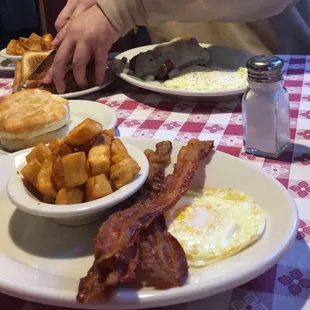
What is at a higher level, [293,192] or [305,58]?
[293,192]

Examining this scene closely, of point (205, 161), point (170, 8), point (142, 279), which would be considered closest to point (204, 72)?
point (170, 8)

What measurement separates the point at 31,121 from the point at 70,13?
0.88 metres

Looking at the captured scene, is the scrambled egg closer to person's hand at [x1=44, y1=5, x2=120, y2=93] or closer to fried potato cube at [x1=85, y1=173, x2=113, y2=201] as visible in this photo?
person's hand at [x1=44, y1=5, x2=120, y2=93]

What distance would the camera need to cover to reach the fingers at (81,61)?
5.32 feet

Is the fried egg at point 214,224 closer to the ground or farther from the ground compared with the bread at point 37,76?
farther from the ground

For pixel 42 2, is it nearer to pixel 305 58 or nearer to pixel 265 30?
pixel 265 30

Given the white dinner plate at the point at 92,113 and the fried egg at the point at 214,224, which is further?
the white dinner plate at the point at 92,113

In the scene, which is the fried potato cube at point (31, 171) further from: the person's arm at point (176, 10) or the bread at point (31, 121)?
the person's arm at point (176, 10)

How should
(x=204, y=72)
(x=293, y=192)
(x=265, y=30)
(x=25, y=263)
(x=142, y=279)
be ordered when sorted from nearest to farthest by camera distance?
(x=142, y=279) < (x=25, y=263) < (x=293, y=192) < (x=204, y=72) < (x=265, y=30)

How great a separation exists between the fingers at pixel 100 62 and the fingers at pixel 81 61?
3 cm

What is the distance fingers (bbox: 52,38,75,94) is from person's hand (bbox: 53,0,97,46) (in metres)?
0.11

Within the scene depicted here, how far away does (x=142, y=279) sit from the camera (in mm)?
650

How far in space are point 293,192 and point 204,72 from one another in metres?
0.75

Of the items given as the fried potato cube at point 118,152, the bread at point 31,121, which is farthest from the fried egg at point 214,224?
the bread at point 31,121
